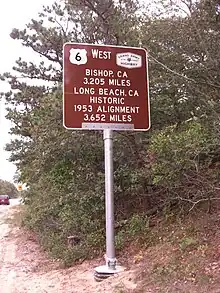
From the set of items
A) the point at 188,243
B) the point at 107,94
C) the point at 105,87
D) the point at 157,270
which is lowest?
the point at 157,270

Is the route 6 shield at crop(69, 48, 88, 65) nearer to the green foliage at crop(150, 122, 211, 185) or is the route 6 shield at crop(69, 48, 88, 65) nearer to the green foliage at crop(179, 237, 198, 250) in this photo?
the green foliage at crop(150, 122, 211, 185)

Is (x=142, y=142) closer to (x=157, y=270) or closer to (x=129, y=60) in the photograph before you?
(x=129, y=60)

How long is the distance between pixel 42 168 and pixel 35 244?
11.7 feet

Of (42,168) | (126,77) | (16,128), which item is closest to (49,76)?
(16,128)

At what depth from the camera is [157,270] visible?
632cm

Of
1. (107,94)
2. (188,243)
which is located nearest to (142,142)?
(107,94)

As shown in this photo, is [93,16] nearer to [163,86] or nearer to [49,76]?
[163,86]

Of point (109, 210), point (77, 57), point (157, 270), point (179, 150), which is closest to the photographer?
point (157, 270)

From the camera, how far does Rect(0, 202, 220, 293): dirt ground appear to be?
5.66m

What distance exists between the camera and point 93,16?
10.4 metres

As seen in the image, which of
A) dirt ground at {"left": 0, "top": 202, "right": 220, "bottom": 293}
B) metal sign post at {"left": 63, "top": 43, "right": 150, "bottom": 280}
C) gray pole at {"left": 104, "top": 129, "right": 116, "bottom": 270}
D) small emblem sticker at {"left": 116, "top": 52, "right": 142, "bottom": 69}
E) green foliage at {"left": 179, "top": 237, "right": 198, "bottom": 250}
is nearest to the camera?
dirt ground at {"left": 0, "top": 202, "right": 220, "bottom": 293}

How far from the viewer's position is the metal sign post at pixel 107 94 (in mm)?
7230

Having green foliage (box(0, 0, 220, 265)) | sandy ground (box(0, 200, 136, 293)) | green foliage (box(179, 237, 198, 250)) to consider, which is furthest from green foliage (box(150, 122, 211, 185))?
sandy ground (box(0, 200, 136, 293))

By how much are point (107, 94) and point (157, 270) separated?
313 centimetres
